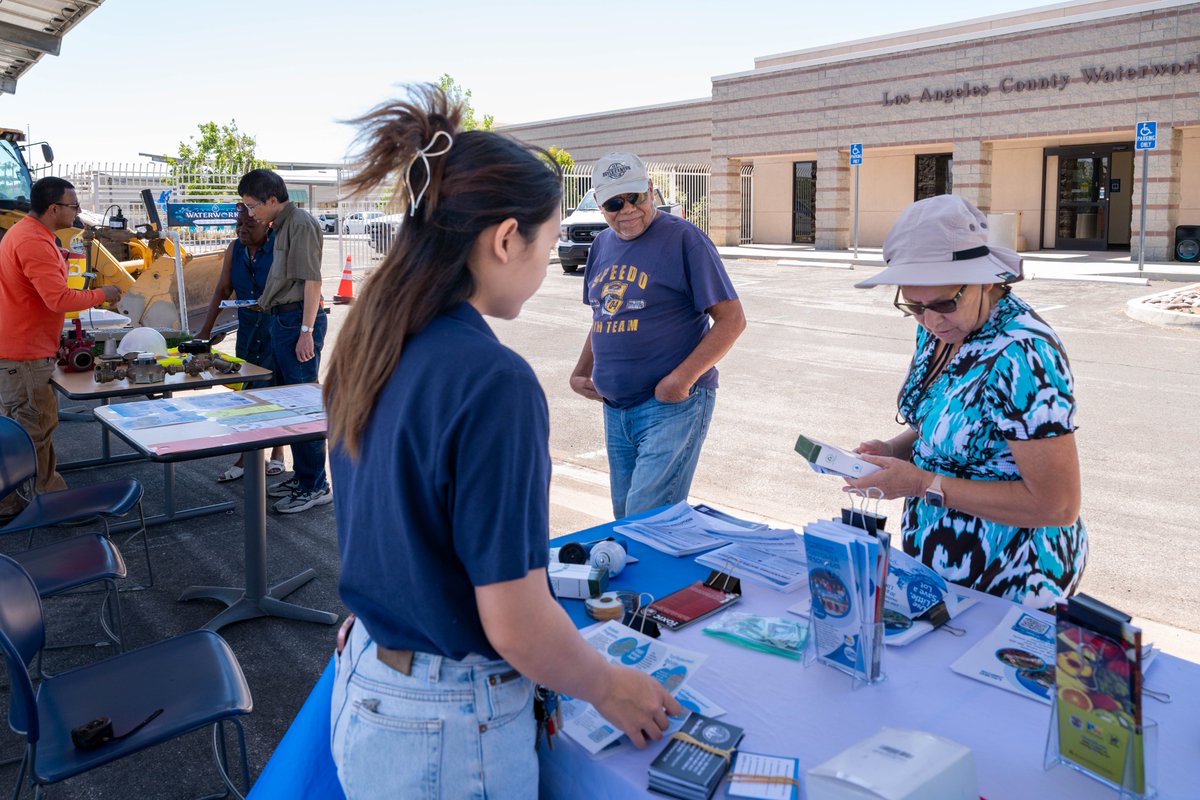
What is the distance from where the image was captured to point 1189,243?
69.6 feet

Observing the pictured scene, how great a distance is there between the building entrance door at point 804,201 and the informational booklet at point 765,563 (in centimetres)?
2925

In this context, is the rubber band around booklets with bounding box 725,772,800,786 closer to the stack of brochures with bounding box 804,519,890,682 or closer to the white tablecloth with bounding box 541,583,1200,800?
the white tablecloth with bounding box 541,583,1200,800

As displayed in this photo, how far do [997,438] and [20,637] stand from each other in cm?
264

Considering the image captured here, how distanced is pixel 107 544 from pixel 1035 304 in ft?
46.3

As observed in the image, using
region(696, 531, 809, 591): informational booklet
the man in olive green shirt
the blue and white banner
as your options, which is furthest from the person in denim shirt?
region(696, 531, 809, 591): informational booklet

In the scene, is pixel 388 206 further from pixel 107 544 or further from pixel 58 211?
pixel 58 211

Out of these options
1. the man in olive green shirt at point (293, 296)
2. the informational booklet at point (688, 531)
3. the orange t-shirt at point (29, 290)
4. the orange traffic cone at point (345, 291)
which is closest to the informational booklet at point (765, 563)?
the informational booklet at point (688, 531)

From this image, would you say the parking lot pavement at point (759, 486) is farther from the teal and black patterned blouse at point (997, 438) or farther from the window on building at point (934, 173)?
the window on building at point (934, 173)

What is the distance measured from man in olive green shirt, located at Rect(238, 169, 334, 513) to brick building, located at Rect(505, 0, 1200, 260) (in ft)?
70.0

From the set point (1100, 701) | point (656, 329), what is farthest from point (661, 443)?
point (1100, 701)

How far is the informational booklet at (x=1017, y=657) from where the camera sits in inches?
73.2

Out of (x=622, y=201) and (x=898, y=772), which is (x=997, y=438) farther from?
(x=622, y=201)

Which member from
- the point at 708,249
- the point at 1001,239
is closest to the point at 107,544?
the point at 708,249

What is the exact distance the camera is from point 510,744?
1.47m
